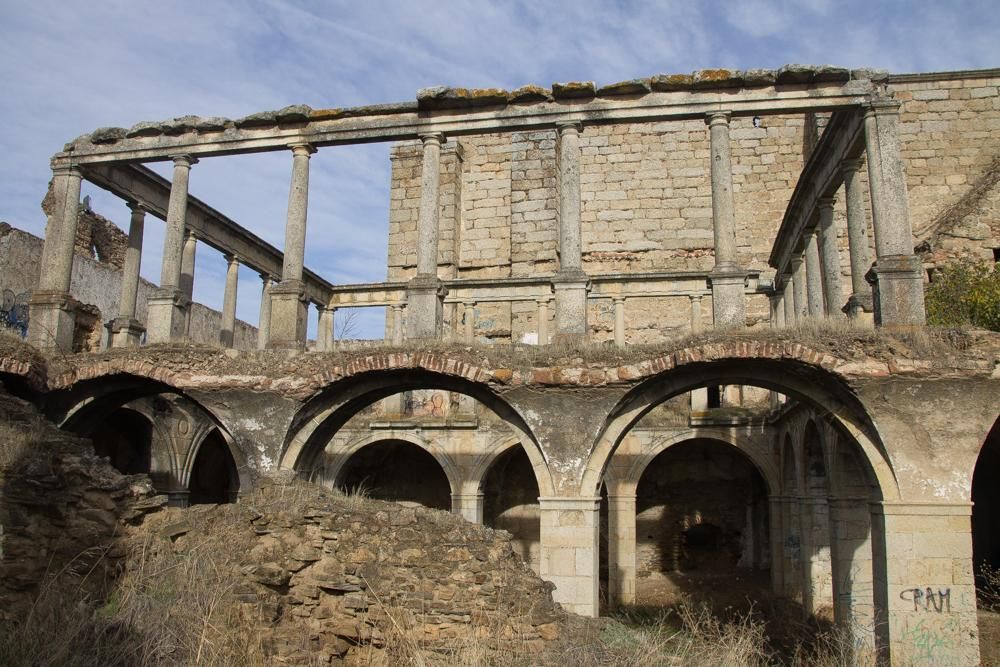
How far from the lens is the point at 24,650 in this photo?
19.1 ft

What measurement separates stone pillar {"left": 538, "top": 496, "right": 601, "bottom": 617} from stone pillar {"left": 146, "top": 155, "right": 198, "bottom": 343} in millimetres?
6255

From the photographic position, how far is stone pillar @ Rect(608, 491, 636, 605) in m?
15.6

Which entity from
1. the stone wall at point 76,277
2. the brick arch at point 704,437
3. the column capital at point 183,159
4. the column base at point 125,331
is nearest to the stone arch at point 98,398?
the column base at point 125,331

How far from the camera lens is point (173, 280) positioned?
12.3m

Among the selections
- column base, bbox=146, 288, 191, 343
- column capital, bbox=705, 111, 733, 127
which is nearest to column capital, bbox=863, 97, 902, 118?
column capital, bbox=705, 111, 733, 127

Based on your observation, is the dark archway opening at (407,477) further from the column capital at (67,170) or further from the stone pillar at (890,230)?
the stone pillar at (890,230)

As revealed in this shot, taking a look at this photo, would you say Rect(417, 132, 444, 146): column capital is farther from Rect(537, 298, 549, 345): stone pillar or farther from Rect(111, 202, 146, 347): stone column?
Rect(537, 298, 549, 345): stone pillar

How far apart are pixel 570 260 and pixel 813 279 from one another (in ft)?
18.4

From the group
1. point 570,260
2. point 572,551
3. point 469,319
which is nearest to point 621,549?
point 469,319

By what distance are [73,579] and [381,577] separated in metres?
2.68

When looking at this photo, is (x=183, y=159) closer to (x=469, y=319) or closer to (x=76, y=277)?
(x=469, y=319)

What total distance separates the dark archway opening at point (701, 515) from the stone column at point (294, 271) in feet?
32.3

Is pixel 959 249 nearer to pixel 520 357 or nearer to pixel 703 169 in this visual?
pixel 703 169

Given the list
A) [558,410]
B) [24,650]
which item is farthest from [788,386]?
[24,650]
